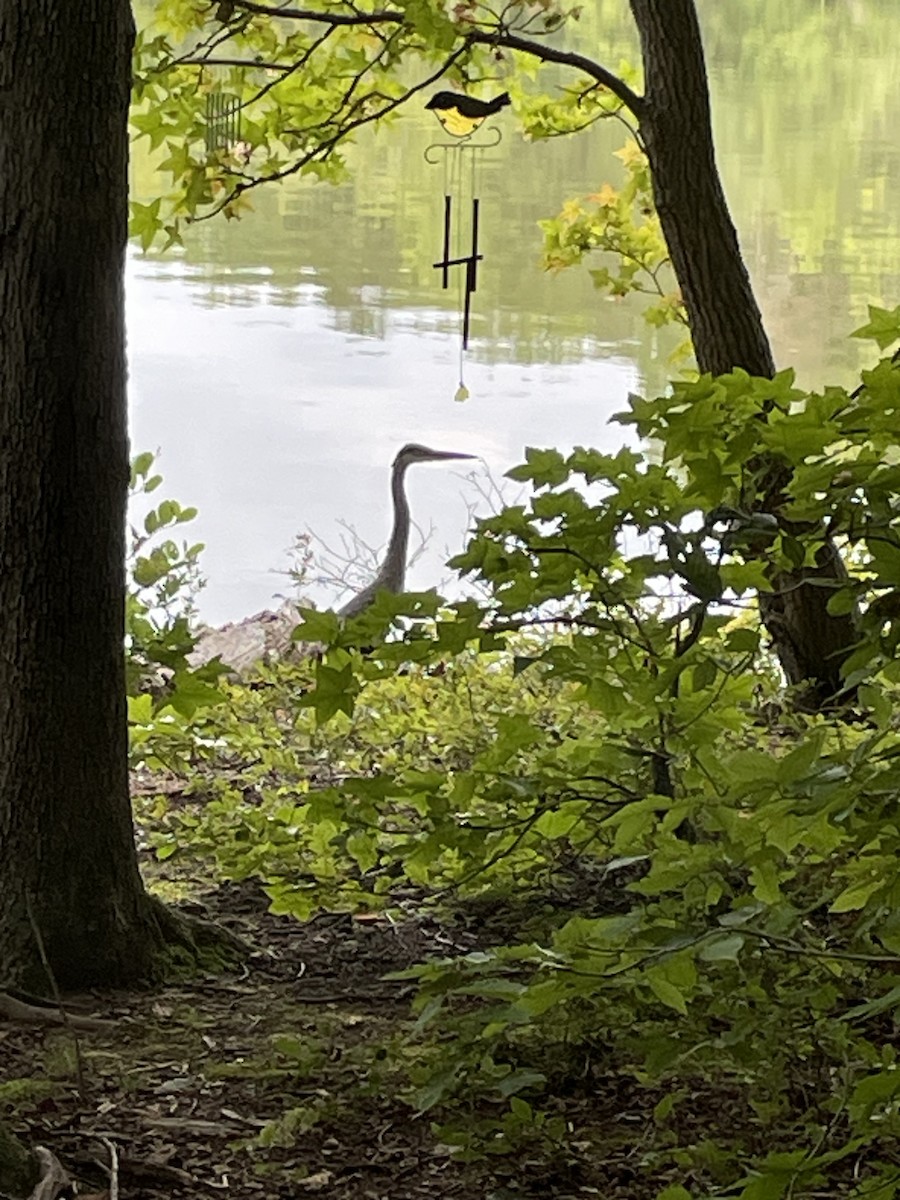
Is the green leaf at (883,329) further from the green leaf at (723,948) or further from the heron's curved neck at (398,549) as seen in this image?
the heron's curved neck at (398,549)

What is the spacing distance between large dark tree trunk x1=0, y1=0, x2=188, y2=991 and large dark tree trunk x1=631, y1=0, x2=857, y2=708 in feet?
5.42

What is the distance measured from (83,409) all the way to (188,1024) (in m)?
0.92

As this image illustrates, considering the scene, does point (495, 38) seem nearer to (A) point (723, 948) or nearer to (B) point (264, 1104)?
(B) point (264, 1104)

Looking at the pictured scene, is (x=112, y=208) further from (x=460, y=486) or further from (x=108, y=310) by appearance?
(x=460, y=486)

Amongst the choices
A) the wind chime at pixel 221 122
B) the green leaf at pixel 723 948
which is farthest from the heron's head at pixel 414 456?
the green leaf at pixel 723 948

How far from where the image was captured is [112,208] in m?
2.34

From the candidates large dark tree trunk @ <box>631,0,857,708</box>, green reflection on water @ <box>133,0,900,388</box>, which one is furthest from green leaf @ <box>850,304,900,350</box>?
green reflection on water @ <box>133,0,900,388</box>

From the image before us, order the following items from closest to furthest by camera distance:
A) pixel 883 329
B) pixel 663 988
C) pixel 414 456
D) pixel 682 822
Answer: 1. pixel 663 988
2. pixel 883 329
3. pixel 682 822
4. pixel 414 456

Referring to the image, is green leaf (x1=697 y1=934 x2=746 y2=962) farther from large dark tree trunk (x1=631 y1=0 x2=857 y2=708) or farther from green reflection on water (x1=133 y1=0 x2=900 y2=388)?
green reflection on water (x1=133 y1=0 x2=900 y2=388)

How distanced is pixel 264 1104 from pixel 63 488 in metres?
0.92

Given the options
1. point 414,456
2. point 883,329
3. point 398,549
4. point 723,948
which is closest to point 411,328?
point 414,456

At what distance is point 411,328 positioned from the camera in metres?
8.77

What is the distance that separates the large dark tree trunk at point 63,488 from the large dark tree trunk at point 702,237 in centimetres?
165

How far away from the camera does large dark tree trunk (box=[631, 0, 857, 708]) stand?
11.9ft
